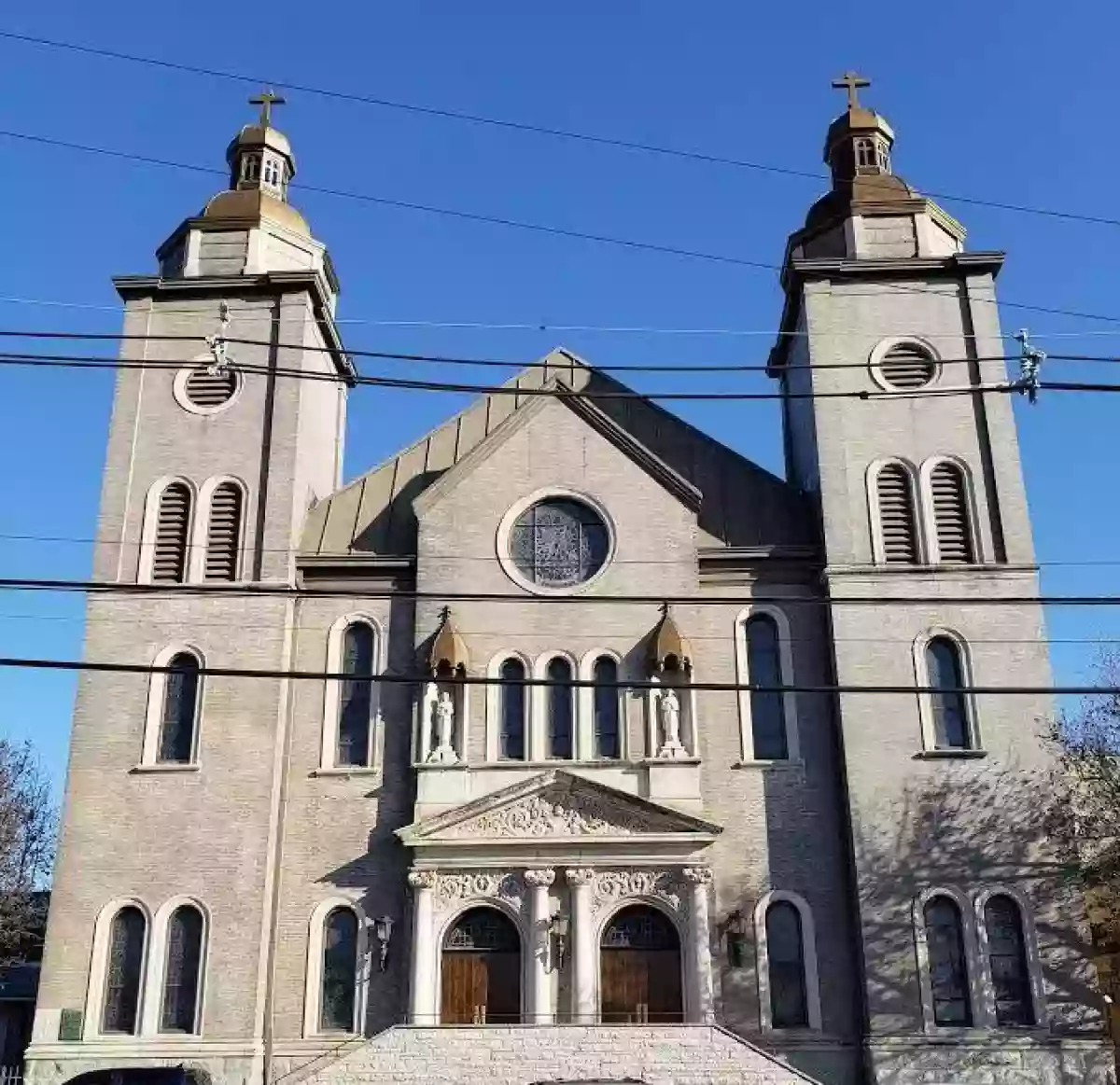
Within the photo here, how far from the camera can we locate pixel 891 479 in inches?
1049

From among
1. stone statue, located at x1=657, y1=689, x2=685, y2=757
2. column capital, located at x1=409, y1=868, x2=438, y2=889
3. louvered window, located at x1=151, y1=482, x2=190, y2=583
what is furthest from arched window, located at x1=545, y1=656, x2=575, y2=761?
louvered window, located at x1=151, y1=482, x2=190, y2=583

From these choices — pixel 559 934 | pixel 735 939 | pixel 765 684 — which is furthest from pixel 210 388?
pixel 735 939

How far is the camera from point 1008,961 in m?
22.9

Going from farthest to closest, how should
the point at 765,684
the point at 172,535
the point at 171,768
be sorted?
the point at 172,535
the point at 765,684
the point at 171,768

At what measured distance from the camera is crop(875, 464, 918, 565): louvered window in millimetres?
26078

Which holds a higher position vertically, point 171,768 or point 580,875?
point 171,768

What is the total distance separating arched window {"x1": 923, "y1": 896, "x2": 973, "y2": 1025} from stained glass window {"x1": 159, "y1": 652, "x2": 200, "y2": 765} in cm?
1367

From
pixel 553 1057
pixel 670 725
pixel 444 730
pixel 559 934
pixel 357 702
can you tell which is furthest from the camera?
pixel 357 702

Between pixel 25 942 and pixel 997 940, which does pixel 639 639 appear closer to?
pixel 997 940

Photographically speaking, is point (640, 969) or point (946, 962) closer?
point (946, 962)

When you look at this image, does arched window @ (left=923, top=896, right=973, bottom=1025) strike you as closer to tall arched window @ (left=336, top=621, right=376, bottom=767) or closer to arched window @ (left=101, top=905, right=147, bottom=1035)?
tall arched window @ (left=336, top=621, right=376, bottom=767)

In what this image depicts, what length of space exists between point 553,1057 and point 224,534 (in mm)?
12156

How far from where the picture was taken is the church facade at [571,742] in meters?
22.7

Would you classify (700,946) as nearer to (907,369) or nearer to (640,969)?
(640,969)
